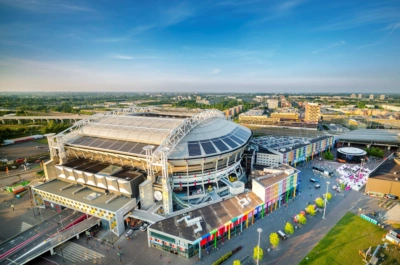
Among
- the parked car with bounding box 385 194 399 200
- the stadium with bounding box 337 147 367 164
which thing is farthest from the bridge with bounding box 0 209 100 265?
the stadium with bounding box 337 147 367 164

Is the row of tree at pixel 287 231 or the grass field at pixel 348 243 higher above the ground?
the row of tree at pixel 287 231

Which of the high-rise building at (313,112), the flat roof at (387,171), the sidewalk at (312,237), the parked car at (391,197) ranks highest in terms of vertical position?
the high-rise building at (313,112)

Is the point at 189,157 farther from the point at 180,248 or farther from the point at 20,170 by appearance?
the point at 20,170

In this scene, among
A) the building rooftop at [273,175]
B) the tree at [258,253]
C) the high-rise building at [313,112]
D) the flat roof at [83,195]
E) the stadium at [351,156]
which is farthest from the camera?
the high-rise building at [313,112]

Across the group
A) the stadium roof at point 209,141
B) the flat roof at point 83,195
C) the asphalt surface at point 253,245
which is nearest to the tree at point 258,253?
the asphalt surface at point 253,245

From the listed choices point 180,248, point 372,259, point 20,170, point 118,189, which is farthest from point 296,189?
point 20,170

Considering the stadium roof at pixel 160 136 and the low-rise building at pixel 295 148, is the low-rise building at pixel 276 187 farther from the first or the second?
the low-rise building at pixel 295 148
